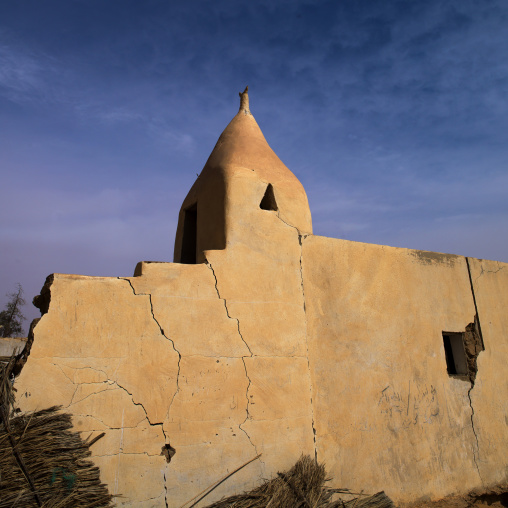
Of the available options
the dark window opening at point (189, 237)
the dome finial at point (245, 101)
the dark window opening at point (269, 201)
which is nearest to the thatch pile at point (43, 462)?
the dark window opening at point (189, 237)

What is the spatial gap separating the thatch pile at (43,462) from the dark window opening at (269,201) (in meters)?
3.13

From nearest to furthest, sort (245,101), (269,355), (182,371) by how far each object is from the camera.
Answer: (182,371) < (269,355) < (245,101)

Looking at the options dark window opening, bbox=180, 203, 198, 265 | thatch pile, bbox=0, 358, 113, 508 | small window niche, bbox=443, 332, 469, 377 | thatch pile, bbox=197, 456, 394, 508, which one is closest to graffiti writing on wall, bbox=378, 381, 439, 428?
small window niche, bbox=443, 332, 469, 377

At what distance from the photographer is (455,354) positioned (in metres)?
6.10

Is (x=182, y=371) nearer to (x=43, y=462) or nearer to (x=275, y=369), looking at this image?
(x=275, y=369)

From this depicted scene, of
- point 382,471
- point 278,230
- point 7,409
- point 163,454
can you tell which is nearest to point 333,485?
point 382,471

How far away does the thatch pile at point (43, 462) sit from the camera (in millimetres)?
3012

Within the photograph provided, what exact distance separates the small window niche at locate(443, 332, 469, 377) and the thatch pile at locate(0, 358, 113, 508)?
16.1 feet

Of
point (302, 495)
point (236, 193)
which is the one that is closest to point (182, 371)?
point (302, 495)

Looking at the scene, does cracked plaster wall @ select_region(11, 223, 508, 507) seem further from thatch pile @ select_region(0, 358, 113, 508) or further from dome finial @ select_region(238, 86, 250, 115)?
dome finial @ select_region(238, 86, 250, 115)

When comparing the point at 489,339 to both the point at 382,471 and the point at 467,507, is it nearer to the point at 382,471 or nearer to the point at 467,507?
the point at 467,507

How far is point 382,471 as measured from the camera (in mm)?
4777

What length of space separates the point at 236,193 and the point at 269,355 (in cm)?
186

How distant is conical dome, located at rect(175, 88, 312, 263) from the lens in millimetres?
4750
